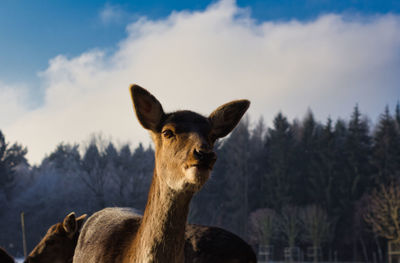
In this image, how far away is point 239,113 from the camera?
14.0 ft

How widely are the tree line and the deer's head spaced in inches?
1419

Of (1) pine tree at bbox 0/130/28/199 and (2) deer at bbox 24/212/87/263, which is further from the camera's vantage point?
(1) pine tree at bbox 0/130/28/199

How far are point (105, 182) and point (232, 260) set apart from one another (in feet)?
134

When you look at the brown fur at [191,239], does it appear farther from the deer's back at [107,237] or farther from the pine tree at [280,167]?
the pine tree at [280,167]

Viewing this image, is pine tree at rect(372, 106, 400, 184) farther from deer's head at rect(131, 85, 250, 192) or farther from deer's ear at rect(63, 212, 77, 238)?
deer's head at rect(131, 85, 250, 192)

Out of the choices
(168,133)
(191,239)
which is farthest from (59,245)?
(168,133)

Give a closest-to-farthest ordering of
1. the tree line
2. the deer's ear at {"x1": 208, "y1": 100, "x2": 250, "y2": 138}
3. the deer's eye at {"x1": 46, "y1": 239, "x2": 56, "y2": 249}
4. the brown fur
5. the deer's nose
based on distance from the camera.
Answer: the deer's nose, the deer's ear at {"x1": 208, "y1": 100, "x2": 250, "y2": 138}, the brown fur, the deer's eye at {"x1": 46, "y1": 239, "x2": 56, "y2": 249}, the tree line

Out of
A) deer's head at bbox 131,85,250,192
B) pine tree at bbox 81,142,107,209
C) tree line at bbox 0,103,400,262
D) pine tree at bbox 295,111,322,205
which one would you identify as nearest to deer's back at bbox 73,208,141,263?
deer's head at bbox 131,85,250,192

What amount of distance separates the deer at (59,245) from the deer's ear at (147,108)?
3798mm

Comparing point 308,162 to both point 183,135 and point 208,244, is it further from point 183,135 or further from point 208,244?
point 183,135

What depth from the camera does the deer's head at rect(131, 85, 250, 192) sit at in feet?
10.5

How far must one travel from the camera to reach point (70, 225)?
279 inches

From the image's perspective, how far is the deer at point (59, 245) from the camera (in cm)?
701

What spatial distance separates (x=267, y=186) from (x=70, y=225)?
138ft
